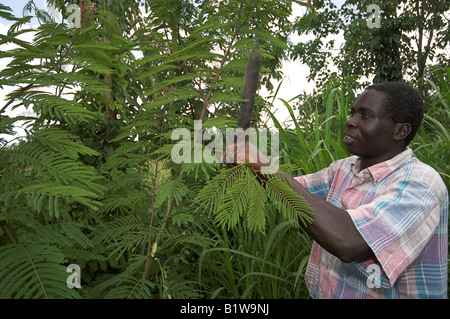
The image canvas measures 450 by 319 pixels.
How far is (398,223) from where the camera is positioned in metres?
1.16

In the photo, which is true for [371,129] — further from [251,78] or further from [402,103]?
[251,78]

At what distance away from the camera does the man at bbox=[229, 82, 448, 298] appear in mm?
1112

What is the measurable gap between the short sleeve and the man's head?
0.26 meters

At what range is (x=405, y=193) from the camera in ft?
3.95

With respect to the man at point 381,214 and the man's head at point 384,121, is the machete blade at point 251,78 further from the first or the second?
the man's head at point 384,121

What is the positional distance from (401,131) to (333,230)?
62cm

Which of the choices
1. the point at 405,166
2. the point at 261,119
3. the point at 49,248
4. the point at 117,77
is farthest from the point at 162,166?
the point at 261,119

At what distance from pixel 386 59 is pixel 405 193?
7773 mm

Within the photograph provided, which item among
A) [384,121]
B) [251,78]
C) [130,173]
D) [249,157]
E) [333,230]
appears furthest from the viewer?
[130,173]

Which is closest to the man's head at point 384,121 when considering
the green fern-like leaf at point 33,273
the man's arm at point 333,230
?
the man's arm at point 333,230

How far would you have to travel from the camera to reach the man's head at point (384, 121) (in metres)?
1.42

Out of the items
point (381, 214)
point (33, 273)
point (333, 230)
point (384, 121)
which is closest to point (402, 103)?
point (384, 121)

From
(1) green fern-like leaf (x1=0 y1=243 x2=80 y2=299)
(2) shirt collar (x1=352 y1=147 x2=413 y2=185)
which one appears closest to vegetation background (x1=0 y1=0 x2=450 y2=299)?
(1) green fern-like leaf (x1=0 y1=243 x2=80 y2=299)
